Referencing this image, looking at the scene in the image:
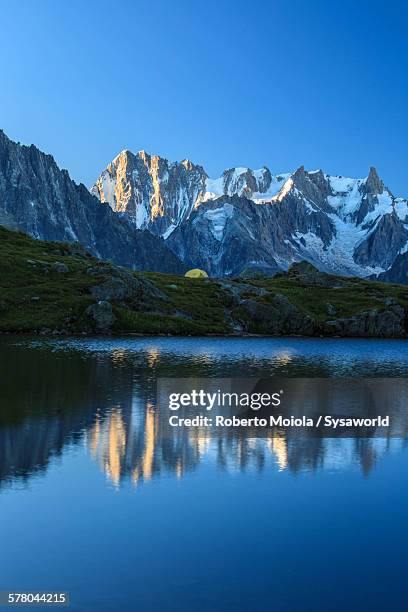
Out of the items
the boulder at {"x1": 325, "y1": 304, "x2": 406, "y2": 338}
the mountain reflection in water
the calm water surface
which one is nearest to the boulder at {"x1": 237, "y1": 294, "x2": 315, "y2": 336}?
the boulder at {"x1": 325, "y1": 304, "x2": 406, "y2": 338}

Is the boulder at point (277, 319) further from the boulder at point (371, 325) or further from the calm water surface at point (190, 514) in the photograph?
the calm water surface at point (190, 514)

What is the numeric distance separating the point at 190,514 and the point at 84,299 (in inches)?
4384

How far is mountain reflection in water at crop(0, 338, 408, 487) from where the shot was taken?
101ft

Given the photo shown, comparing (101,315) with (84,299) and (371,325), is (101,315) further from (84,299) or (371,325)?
(371,325)

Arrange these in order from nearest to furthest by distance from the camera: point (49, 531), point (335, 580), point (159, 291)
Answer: point (335, 580), point (49, 531), point (159, 291)

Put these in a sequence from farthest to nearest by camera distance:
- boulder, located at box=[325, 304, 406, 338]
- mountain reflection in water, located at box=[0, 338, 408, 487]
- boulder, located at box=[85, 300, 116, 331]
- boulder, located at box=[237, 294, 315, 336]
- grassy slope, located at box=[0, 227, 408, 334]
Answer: boulder, located at box=[325, 304, 406, 338]
boulder, located at box=[237, 294, 315, 336]
boulder, located at box=[85, 300, 116, 331]
grassy slope, located at box=[0, 227, 408, 334]
mountain reflection in water, located at box=[0, 338, 408, 487]

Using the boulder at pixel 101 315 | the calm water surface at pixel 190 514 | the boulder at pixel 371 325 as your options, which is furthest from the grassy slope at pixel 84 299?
the calm water surface at pixel 190 514

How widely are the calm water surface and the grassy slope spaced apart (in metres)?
79.3

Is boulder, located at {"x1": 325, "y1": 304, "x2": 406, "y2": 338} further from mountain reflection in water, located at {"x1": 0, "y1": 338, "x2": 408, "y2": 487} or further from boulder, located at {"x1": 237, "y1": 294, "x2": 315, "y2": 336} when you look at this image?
mountain reflection in water, located at {"x1": 0, "y1": 338, "x2": 408, "y2": 487}

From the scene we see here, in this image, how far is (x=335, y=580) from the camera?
18375 millimetres

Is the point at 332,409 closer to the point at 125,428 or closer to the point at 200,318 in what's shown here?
the point at 125,428

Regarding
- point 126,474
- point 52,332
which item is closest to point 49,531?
point 126,474

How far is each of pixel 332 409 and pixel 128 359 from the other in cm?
3747

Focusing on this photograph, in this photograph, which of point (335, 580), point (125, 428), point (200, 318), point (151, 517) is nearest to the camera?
point (335, 580)
